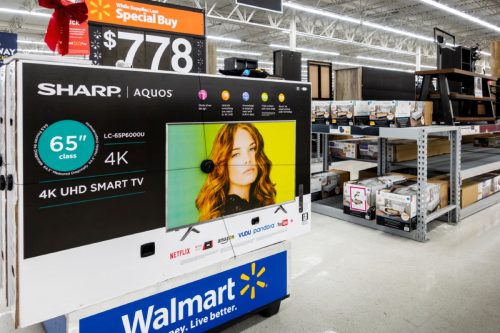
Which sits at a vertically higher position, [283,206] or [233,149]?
[233,149]

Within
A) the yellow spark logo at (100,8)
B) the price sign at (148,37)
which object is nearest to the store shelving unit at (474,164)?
the price sign at (148,37)

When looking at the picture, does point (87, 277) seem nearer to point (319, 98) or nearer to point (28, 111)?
point (28, 111)

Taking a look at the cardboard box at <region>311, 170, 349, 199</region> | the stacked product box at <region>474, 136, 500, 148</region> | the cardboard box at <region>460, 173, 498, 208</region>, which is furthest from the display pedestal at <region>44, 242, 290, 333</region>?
the stacked product box at <region>474, 136, 500, 148</region>

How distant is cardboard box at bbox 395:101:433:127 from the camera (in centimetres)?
325

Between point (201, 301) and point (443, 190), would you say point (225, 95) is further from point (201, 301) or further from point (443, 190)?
point (443, 190)

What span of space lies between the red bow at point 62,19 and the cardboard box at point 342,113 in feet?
9.15

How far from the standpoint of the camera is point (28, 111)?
1.00m

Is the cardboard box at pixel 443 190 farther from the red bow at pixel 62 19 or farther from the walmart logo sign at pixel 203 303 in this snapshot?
the red bow at pixel 62 19

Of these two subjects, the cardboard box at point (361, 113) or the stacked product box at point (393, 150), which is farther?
the stacked product box at point (393, 150)

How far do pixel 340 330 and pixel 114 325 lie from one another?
1105 mm

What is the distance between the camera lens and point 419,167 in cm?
318

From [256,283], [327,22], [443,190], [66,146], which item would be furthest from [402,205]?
[327,22]

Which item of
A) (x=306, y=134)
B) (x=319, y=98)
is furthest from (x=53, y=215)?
(x=319, y=98)

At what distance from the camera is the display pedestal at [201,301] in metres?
1.29
